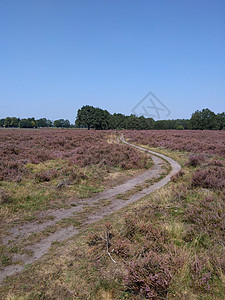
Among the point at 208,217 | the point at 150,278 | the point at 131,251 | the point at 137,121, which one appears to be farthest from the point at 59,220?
the point at 137,121

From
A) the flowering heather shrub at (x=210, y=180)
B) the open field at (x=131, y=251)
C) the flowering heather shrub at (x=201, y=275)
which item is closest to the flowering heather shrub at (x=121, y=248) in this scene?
the open field at (x=131, y=251)

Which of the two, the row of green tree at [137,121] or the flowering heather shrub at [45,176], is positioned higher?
the row of green tree at [137,121]

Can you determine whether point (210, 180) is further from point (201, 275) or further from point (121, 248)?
point (121, 248)

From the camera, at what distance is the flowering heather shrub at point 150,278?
11.9ft

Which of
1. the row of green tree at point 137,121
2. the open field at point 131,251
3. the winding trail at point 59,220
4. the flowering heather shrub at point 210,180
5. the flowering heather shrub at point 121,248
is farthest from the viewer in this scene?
the row of green tree at point 137,121

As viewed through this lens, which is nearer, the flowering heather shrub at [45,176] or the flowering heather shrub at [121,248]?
the flowering heather shrub at [121,248]

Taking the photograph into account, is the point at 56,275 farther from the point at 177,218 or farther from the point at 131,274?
the point at 177,218

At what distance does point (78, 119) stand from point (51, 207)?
8745cm

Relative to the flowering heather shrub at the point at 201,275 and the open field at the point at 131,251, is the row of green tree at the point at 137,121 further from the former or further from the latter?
the flowering heather shrub at the point at 201,275

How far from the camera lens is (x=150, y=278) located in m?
A: 3.71

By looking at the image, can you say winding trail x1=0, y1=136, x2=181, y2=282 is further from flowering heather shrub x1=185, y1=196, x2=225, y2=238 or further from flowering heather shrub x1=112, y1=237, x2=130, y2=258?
flowering heather shrub x1=185, y1=196, x2=225, y2=238

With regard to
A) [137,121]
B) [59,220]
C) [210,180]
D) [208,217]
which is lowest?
[59,220]

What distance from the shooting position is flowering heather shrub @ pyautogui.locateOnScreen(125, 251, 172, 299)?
3.63 meters

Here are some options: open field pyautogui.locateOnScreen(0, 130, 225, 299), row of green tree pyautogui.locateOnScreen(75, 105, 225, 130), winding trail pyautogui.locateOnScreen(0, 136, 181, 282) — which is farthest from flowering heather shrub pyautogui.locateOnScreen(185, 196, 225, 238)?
row of green tree pyautogui.locateOnScreen(75, 105, 225, 130)
